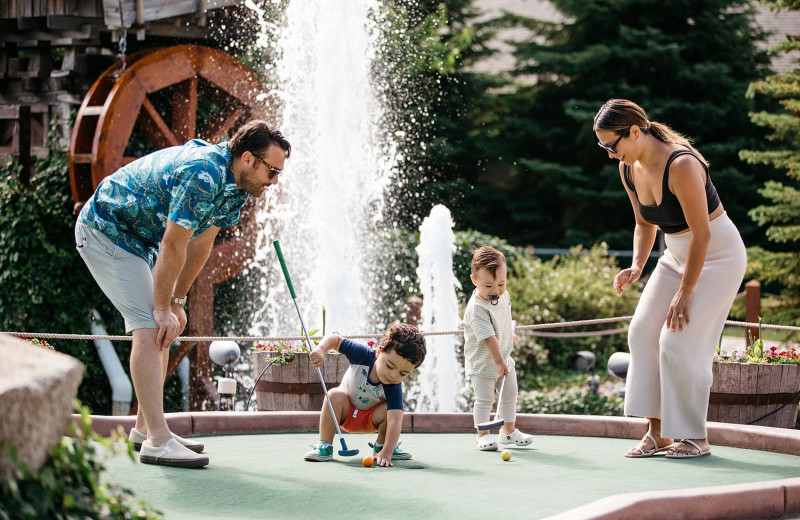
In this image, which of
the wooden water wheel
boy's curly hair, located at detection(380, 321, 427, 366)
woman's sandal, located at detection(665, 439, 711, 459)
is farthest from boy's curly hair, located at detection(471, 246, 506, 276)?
the wooden water wheel

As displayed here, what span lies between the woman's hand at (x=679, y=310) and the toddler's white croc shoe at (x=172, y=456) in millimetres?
1940

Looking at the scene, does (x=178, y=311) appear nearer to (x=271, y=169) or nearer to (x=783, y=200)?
(x=271, y=169)

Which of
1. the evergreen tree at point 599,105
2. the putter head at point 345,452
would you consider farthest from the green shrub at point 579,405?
the evergreen tree at point 599,105

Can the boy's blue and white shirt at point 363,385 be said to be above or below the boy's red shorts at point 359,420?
above

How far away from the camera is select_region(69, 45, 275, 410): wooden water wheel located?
9.18 m

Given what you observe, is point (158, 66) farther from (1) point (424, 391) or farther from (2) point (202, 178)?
(2) point (202, 178)

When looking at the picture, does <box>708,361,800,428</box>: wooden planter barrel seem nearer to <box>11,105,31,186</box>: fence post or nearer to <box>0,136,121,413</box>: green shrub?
<box>0,136,121,413</box>: green shrub

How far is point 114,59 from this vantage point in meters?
10.0

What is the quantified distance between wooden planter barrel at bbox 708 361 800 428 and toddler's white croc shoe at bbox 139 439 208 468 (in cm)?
313

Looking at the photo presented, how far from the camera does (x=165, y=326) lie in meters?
3.95

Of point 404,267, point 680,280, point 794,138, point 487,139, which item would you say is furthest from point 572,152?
point 680,280

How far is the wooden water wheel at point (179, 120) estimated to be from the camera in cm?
918

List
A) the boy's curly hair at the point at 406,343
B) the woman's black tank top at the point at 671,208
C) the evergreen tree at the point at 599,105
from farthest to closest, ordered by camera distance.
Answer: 1. the evergreen tree at the point at 599,105
2. the woman's black tank top at the point at 671,208
3. the boy's curly hair at the point at 406,343

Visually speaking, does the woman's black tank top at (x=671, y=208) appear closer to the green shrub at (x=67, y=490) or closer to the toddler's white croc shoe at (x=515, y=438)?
the toddler's white croc shoe at (x=515, y=438)
